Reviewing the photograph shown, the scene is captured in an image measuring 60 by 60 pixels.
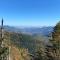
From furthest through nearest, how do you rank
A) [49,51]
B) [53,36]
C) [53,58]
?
[53,36], [49,51], [53,58]

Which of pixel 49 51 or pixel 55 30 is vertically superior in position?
pixel 55 30

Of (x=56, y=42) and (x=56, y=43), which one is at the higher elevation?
(x=56, y=42)

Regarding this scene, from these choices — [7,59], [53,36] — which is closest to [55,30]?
[53,36]

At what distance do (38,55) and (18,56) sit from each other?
233 inches

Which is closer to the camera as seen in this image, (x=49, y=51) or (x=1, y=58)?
(x=1, y=58)

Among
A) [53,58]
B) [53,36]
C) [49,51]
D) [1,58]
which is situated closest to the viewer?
[1,58]

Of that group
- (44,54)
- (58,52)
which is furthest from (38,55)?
(58,52)

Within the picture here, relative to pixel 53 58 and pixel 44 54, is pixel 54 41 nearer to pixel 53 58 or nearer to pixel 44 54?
pixel 44 54

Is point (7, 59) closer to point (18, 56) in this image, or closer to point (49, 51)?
point (18, 56)

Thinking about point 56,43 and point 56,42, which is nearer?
point 56,43

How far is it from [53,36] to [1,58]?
1892 centimetres

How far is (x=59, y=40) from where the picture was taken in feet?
160

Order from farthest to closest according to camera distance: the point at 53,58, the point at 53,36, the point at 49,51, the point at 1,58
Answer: the point at 53,36 < the point at 49,51 < the point at 53,58 < the point at 1,58

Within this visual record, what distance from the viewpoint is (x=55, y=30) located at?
5159cm
